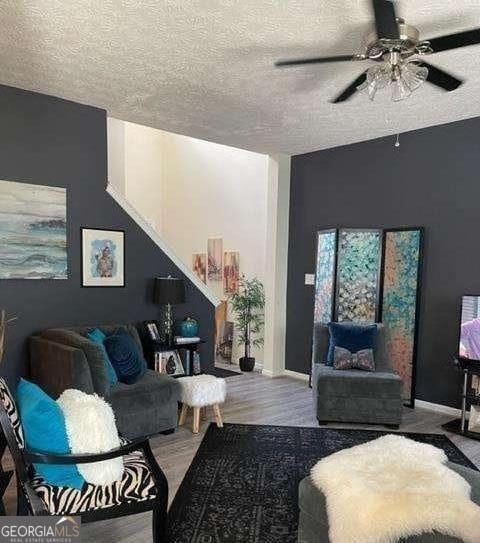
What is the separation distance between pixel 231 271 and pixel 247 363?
148 centimetres

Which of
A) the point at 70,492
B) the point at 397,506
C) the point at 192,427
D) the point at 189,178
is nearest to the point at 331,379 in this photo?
the point at 192,427

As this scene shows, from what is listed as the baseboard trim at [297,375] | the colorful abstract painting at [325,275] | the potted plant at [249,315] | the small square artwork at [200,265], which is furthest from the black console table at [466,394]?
the small square artwork at [200,265]

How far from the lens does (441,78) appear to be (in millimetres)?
2648

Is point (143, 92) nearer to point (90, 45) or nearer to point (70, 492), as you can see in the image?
point (90, 45)

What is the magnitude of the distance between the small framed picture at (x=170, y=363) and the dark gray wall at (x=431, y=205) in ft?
8.21

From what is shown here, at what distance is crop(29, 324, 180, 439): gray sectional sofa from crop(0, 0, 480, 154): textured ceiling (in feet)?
6.95

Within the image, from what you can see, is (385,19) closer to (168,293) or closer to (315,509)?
(315,509)

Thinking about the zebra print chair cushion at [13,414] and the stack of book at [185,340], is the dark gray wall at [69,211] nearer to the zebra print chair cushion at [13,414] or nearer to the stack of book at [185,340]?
the stack of book at [185,340]

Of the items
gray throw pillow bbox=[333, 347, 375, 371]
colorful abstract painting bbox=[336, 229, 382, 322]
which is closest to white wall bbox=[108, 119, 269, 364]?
colorful abstract painting bbox=[336, 229, 382, 322]

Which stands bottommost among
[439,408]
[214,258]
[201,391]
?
[439,408]

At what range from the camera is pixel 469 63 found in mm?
3064

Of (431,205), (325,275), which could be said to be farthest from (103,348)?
(431,205)

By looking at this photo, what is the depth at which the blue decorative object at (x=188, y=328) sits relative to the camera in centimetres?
482

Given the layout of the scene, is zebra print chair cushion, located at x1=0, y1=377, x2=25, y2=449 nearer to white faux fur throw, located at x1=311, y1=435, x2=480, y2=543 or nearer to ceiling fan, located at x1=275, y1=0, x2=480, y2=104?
white faux fur throw, located at x1=311, y1=435, x2=480, y2=543
